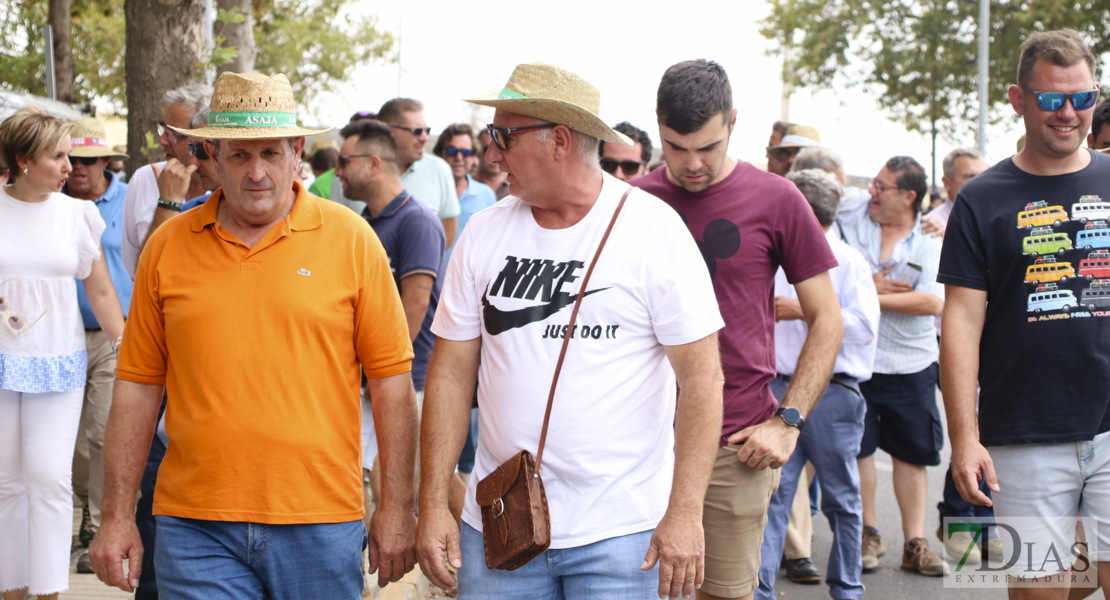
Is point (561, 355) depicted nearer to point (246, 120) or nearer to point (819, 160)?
point (246, 120)

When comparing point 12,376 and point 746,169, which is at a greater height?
point 746,169

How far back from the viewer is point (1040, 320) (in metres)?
3.78

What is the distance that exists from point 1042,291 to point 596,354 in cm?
184

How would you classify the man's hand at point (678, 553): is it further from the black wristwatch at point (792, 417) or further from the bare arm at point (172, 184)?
the bare arm at point (172, 184)

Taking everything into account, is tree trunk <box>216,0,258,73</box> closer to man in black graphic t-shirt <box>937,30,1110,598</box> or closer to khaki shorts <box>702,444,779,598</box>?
khaki shorts <box>702,444,779,598</box>

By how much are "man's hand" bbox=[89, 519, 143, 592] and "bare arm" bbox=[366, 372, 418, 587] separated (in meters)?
0.68

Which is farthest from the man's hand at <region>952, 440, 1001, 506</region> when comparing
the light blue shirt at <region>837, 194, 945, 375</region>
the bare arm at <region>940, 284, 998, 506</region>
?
the light blue shirt at <region>837, 194, 945, 375</region>

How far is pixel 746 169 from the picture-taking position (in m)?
3.97

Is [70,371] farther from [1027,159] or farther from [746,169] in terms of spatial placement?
[1027,159]

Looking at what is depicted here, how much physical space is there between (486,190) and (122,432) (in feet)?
18.9

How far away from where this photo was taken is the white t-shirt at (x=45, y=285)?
4637 mm

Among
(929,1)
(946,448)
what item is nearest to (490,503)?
(946,448)

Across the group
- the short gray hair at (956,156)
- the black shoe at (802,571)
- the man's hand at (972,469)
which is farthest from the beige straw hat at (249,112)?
the short gray hair at (956,156)

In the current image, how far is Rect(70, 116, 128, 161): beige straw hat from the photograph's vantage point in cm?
637
